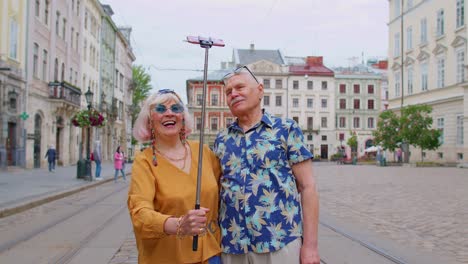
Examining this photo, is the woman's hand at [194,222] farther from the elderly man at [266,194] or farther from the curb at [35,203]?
the curb at [35,203]

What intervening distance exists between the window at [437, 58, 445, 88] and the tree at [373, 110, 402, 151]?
15.3 feet

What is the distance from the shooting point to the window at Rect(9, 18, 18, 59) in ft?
83.5

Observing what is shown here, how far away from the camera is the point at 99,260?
5891mm

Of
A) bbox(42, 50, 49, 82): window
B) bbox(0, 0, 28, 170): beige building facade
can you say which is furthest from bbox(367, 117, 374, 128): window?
bbox(0, 0, 28, 170): beige building facade

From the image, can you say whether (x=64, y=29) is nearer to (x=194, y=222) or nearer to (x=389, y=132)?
(x=389, y=132)

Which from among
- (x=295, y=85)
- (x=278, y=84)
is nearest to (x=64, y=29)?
(x=278, y=84)

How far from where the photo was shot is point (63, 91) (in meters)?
32.5

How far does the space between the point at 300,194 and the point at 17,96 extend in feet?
85.3

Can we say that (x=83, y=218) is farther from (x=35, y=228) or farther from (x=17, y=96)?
(x=17, y=96)

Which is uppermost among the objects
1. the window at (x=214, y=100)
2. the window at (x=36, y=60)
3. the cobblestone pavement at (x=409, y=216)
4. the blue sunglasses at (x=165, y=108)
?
the window at (x=214, y=100)

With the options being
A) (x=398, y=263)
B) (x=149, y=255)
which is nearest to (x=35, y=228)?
(x=398, y=263)

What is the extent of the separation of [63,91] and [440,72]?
98.4 feet

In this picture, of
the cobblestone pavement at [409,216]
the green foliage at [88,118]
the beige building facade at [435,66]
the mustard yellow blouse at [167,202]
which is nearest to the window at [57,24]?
the green foliage at [88,118]

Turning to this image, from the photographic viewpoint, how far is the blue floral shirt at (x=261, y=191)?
103 inches
